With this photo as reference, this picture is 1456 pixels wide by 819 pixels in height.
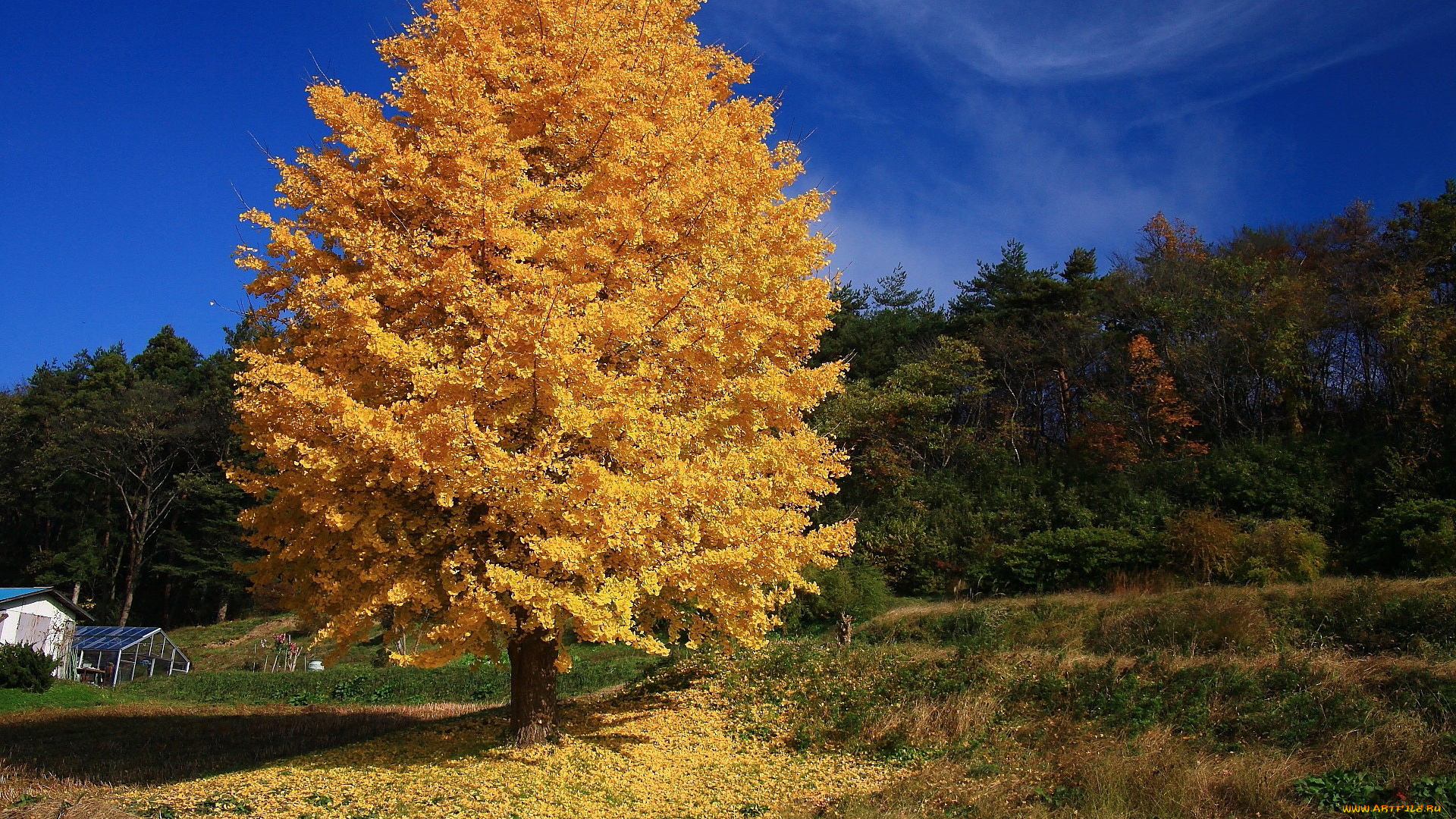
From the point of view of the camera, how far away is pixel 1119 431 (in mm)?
25812

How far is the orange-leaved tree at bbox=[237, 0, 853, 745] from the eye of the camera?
666 cm

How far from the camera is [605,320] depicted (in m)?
6.96

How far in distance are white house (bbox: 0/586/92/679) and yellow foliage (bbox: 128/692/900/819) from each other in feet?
75.1

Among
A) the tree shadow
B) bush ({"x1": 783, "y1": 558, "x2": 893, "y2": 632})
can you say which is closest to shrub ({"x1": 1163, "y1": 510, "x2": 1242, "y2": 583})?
bush ({"x1": 783, "y1": 558, "x2": 893, "y2": 632})

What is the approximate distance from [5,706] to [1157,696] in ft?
77.2

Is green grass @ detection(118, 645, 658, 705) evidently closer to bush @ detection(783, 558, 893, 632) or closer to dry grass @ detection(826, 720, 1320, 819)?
bush @ detection(783, 558, 893, 632)

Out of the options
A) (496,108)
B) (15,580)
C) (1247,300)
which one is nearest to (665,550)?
(496,108)

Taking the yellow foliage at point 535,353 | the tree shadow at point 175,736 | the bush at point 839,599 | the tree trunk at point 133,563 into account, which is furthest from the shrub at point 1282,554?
the tree trunk at point 133,563

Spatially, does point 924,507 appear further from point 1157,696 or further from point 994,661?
point 1157,696

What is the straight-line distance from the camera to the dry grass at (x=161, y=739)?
346 inches

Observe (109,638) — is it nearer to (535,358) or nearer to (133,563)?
(133,563)

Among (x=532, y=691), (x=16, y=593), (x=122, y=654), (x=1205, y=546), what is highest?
(x=1205, y=546)

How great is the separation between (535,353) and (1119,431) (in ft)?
78.8

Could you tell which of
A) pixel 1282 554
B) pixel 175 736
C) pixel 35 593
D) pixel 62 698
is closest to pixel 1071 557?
pixel 1282 554
